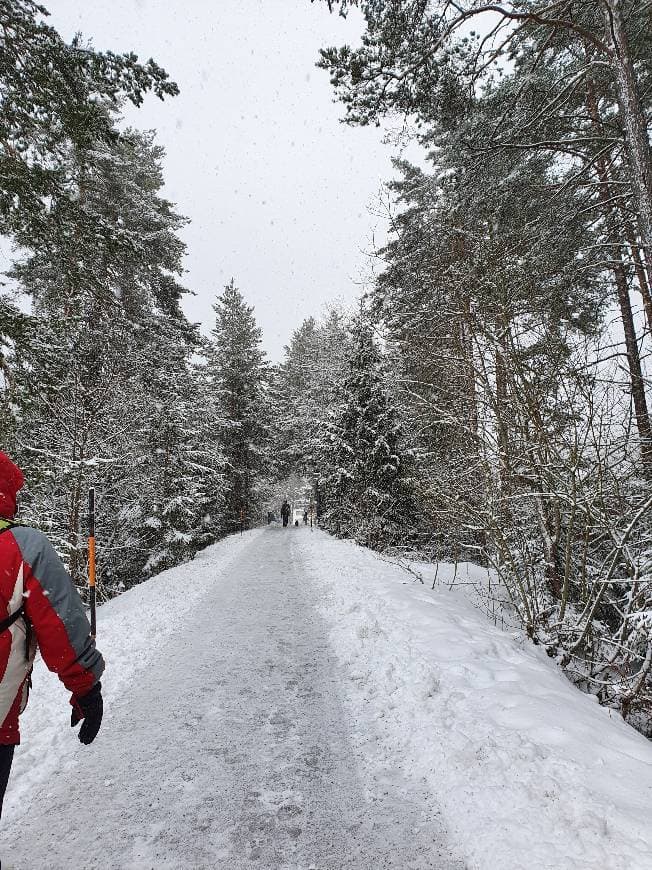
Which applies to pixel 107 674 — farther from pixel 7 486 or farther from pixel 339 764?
pixel 7 486

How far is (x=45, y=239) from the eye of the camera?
6.25 metres

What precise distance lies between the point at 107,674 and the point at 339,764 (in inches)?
125

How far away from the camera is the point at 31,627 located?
7.18ft

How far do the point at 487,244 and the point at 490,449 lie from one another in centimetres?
315

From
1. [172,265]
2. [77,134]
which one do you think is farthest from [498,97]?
[172,265]

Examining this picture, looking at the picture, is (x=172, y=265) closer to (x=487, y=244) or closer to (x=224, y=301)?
(x=487, y=244)

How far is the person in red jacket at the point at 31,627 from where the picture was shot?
6.79 ft

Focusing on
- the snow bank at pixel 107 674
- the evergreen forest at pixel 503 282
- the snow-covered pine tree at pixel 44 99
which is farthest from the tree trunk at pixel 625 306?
the snow-covered pine tree at pixel 44 99

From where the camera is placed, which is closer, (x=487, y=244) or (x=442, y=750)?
(x=442, y=750)

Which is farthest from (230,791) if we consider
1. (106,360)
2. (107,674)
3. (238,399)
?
(238,399)

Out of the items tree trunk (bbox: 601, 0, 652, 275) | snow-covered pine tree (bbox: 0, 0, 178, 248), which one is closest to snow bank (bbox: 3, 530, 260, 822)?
snow-covered pine tree (bbox: 0, 0, 178, 248)

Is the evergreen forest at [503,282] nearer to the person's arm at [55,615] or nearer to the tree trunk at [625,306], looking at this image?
the tree trunk at [625,306]

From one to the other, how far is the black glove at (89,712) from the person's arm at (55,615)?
4cm

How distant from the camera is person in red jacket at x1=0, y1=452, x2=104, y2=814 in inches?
81.5
